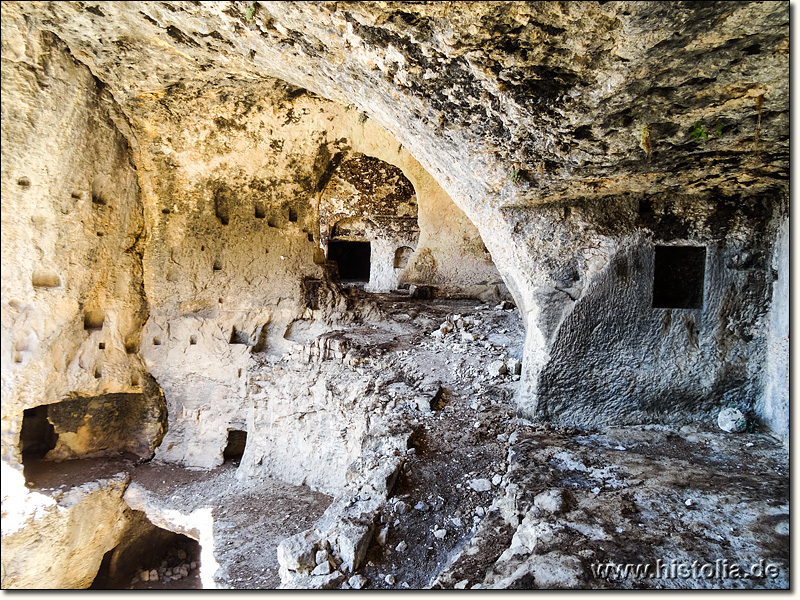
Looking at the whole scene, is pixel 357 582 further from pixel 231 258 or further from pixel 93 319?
pixel 231 258

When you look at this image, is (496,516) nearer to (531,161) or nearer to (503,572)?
(503,572)

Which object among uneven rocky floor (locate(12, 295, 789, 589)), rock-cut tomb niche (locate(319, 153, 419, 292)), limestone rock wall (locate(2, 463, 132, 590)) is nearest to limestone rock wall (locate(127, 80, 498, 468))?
limestone rock wall (locate(2, 463, 132, 590))

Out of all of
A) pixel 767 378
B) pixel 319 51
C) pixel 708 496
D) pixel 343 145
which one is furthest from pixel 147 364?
pixel 767 378

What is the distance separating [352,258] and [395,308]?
765 centimetres

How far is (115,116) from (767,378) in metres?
5.44

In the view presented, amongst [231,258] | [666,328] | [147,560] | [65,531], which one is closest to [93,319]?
[231,258]

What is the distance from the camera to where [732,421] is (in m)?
3.35

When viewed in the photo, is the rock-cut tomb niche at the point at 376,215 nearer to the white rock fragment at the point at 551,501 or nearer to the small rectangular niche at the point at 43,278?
the small rectangular niche at the point at 43,278

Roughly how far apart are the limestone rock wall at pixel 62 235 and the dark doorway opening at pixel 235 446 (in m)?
1.20

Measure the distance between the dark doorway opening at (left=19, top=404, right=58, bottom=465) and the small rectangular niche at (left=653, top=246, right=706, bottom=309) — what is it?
613cm

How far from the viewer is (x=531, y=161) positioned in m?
2.92

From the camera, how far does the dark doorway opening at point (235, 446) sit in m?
6.16

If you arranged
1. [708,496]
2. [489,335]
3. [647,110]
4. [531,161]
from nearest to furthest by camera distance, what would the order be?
[647,110] < [708,496] < [531,161] < [489,335]

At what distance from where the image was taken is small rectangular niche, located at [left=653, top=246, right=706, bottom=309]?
361cm
